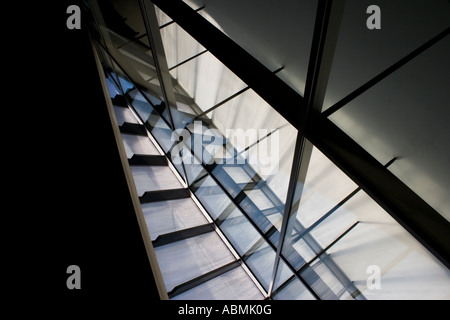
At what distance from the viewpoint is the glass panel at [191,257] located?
797 centimetres

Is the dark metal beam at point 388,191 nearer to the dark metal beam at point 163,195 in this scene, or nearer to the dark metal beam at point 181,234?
the dark metal beam at point 181,234

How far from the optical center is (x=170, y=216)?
369 inches

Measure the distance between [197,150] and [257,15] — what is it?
4184 mm

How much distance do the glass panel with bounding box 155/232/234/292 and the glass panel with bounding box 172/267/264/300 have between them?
398 mm

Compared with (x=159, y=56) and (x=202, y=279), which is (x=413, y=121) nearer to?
(x=159, y=56)

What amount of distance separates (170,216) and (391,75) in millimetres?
8181

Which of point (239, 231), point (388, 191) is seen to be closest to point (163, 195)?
point (239, 231)

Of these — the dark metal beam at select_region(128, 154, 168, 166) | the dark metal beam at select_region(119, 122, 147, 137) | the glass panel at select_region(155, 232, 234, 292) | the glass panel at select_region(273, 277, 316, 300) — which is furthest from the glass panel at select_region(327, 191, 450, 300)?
the dark metal beam at select_region(119, 122, 147, 137)

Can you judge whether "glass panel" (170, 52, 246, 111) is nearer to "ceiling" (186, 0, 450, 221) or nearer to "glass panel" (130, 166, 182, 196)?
"ceiling" (186, 0, 450, 221)

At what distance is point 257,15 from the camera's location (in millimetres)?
3961

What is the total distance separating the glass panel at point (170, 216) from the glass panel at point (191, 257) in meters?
0.57

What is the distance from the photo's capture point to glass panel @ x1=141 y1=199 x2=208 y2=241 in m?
8.86

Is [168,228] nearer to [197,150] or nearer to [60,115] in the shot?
[197,150]

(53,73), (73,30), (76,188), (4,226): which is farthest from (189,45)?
(4,226)
